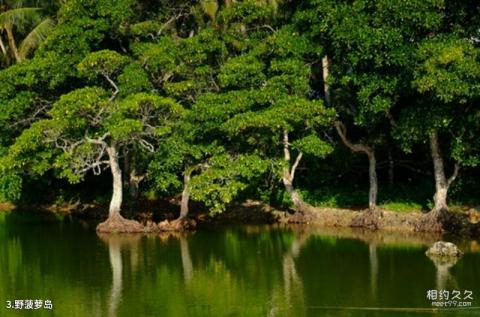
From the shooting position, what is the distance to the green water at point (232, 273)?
15.8 m

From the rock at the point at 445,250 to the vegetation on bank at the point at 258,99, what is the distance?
411cm

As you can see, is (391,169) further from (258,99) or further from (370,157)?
(258,99)

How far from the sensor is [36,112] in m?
A: 28.3

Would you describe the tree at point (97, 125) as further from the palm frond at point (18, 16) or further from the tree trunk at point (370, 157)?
the palm frond at point (18, 16)

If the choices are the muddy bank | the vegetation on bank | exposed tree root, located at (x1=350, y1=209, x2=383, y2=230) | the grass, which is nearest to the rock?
the vegetation on bank

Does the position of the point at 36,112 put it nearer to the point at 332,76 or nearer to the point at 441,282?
the point at 332,76

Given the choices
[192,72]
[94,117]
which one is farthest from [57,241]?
[192,72]

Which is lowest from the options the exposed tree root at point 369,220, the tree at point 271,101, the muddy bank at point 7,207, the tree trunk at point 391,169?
the exposed tree root at point 369,220

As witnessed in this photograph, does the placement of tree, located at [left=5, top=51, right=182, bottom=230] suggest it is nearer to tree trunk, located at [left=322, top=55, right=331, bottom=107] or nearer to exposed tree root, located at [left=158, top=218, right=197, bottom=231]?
exposed tree root, located at [left=158, top=218, right=197, bottom=231]

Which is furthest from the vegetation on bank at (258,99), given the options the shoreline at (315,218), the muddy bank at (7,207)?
the muddy bank at (7,207)

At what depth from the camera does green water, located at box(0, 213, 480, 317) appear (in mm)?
15828

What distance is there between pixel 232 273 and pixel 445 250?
19.8 feet

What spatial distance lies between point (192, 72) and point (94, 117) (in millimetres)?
3933

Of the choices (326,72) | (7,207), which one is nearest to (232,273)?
(326,72)
